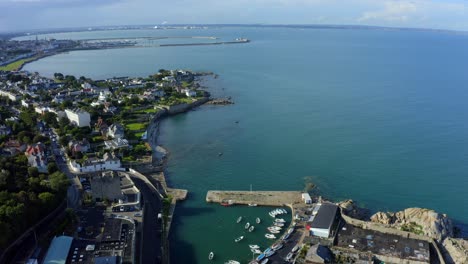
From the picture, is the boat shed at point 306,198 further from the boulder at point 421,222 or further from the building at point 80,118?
the building at point 80,118

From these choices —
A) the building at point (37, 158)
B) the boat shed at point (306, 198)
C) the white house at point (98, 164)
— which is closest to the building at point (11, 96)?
Result: the building at point (37, 158)

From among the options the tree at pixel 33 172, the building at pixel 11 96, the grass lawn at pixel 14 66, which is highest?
the grass lawn at pixel 14 66

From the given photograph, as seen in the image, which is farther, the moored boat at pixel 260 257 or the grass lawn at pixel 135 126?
the grass lawn at pixel 135 126

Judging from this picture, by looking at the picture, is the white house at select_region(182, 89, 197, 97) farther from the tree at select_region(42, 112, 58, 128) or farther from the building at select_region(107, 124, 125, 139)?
the building at select_region(107, 124, 125, 139)

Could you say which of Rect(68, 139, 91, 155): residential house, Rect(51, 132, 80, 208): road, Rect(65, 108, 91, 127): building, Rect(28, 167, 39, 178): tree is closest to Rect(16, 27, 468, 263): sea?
Rect(51, 132, 80, 208): road

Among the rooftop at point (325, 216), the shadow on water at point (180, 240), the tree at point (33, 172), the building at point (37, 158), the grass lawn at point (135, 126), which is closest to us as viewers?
the shadow on water at point (180, 240)

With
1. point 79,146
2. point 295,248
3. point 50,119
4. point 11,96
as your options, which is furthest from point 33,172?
point 11,96

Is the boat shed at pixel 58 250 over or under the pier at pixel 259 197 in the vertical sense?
over

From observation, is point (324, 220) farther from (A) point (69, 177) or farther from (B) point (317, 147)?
(A) point (69, 177)
